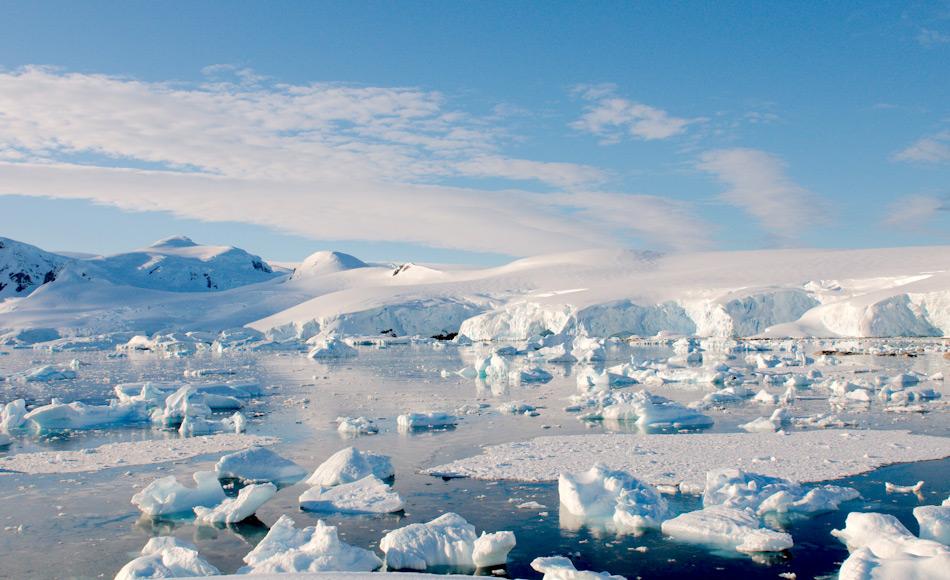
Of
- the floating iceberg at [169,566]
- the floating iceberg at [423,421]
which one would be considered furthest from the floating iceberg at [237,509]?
the floating iceberg at [423,421]

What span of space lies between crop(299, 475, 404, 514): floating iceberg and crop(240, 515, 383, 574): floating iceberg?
3.68 feet

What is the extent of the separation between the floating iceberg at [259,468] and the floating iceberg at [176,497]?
900mm

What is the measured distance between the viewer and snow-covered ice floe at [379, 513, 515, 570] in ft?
16.1

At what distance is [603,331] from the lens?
1603 inches

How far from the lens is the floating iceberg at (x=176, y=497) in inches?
246

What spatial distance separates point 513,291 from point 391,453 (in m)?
43.4

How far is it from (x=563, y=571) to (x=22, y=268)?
108637 millimetres

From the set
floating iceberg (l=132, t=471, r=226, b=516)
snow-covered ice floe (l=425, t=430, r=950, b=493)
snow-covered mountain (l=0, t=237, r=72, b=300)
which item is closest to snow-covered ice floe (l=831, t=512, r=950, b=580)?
snow-covered ice floe (l=425, t=430, r=950, b=493)

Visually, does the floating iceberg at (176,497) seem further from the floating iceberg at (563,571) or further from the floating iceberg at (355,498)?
the floating iceberg at (563,571)

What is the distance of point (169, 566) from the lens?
181 inches

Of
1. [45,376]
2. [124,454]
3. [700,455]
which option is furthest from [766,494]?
[45,376]

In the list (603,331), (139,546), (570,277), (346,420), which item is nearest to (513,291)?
(570,277)

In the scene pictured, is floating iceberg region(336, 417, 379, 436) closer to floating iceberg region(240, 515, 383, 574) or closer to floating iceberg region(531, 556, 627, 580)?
floating iceberg region(240, 515, 383, 574)

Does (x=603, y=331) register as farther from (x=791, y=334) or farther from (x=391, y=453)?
(x=391, y=453)
